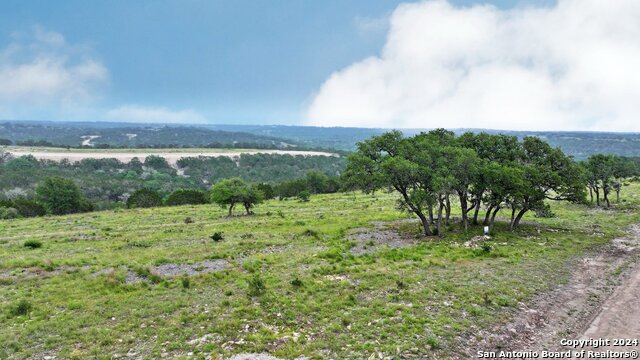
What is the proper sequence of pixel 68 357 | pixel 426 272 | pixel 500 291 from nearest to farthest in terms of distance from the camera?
1. pixel 68 357
2. pixel 500 291
3. pixel 426 272

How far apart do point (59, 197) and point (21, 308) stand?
228ft

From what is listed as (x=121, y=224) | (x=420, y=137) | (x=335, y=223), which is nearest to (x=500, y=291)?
(x=420, y=137)

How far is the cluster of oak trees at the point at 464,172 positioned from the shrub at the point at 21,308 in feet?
84.3

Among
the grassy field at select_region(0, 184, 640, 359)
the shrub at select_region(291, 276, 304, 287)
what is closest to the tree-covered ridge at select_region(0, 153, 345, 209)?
the grassy field at select_region(0, 184, 640, 359)

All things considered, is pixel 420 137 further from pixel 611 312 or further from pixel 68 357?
pixel 68 357

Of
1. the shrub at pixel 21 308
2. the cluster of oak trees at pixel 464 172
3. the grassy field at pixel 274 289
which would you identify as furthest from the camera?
the cluster of oak trees at pixel 464 172

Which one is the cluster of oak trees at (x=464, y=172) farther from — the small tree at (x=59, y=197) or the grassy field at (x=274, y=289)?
the small tree at (x=59, y=197)

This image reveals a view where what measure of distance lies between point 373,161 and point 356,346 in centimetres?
2385

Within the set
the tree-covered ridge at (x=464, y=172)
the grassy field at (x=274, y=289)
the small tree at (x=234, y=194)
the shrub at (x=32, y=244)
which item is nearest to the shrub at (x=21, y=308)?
the grassy field at (x=274, y=289)

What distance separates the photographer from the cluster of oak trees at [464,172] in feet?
110

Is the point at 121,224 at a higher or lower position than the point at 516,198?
lower

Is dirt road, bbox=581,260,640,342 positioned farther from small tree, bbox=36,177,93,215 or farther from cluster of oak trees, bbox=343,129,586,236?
small tree, bbox=36,177,93,215

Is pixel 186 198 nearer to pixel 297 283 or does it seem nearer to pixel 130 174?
pixel 297 283

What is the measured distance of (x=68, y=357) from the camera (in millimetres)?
14227
